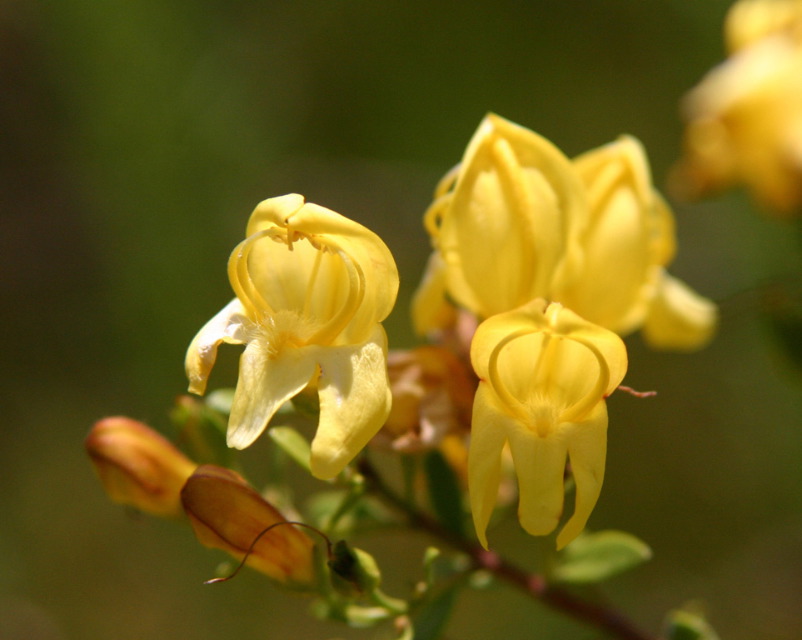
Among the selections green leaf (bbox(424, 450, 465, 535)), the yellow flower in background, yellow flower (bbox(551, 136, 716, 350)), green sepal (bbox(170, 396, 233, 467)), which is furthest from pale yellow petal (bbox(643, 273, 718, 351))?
the yellow flower in background

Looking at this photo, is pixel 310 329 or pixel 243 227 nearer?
pixel 310 329

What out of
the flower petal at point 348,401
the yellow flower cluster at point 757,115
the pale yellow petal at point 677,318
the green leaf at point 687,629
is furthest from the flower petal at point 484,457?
the yellow flower cluster at point 757,115

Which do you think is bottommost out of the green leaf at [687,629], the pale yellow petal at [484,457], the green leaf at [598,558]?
the green leaf at [687,629]

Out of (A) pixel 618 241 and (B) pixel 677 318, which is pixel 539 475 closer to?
(A) pixel 618 241

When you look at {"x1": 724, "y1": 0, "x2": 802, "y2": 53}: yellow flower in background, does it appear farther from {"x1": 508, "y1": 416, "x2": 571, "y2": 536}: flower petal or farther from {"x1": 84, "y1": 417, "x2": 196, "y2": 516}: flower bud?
{"x1": 84, "y1": 417, "x2": 196, "y2": 516}: flower bud

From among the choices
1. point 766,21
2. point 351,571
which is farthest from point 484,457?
point 766,21

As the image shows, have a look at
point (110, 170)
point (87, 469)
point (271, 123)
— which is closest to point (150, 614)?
point (87, 469)

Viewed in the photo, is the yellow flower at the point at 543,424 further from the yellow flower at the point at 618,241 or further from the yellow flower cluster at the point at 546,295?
the yellow flower at the point at 618,241
